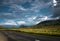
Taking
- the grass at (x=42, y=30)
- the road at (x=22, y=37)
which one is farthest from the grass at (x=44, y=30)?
the road at (x=22, y=37)

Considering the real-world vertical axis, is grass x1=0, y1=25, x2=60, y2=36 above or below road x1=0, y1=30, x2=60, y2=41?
above

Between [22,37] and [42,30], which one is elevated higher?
[42,30]

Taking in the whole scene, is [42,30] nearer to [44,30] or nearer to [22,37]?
[44,30]

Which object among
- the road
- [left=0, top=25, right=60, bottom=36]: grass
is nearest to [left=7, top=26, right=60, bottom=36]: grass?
[left=0, top=25, right=60, bottom=36]: grass

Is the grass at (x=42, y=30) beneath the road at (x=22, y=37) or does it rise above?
above

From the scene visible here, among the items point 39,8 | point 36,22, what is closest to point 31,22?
point 36,22

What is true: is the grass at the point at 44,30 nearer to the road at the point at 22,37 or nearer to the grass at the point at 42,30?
the grass at the point at 42,30

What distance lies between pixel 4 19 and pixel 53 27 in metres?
1.42

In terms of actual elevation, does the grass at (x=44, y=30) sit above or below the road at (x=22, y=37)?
above

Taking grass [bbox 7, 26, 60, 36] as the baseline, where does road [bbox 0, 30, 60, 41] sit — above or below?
below

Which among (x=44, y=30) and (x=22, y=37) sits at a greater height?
(x=44, y=30)

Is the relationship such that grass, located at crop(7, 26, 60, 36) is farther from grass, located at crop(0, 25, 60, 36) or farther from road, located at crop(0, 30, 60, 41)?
road, located at crop(0, 30, 60, 41)

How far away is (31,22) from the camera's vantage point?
441cm

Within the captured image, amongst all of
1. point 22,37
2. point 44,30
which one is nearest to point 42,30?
point 44,30
